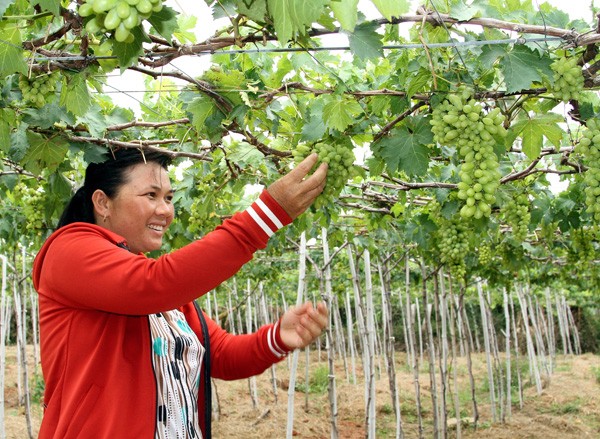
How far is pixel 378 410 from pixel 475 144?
10.4m

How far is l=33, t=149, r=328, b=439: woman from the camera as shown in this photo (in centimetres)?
163

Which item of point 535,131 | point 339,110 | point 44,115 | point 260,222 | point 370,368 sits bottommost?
point 370,368

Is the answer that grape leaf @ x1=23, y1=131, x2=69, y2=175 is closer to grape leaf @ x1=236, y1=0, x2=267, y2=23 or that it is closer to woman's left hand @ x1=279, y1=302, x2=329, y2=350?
woman's left hand @ x1=279, y1=302, x2=329, y2=350

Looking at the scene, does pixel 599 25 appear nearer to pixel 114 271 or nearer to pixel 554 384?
pixel 114 271

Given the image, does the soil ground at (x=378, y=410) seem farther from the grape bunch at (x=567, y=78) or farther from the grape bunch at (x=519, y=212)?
the grape bunch at (x=567, y=78)

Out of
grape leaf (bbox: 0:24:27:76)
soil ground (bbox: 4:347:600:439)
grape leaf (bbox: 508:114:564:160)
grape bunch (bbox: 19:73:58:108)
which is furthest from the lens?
soil ground (bbox: 4:347:600:439)

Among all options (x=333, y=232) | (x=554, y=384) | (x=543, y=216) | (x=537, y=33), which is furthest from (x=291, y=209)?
(x=554, y=384)

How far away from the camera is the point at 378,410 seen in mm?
11508

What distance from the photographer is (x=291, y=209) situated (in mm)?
1778

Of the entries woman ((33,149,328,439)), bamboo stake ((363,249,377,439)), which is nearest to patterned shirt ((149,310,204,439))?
woman ((33,149,328,439))

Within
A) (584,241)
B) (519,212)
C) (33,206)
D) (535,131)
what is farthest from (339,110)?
(584,241)

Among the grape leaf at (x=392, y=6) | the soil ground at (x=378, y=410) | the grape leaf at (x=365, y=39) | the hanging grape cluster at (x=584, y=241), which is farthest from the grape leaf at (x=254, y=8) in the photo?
the soil ground at (x=378, y=410)

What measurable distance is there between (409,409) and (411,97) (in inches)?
422

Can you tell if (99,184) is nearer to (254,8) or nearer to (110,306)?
(110,306)
